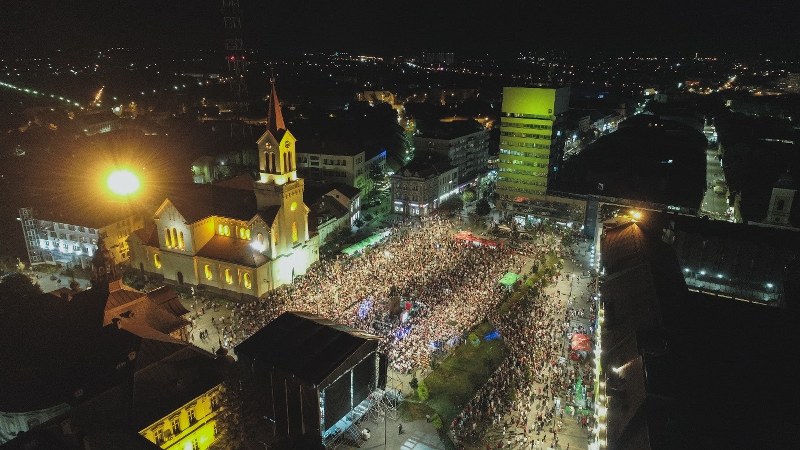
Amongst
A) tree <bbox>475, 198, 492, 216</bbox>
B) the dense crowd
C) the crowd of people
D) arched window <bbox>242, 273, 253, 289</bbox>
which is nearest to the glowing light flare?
arched window <bbox>242, 273, 253, 289</bbox>

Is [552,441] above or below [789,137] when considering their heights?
below

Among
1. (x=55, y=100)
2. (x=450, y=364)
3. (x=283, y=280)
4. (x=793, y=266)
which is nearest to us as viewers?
(x=450, y=364)

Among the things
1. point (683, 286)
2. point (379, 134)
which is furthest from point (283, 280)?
point (379, 134)

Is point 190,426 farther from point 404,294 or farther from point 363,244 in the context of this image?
point 363,244

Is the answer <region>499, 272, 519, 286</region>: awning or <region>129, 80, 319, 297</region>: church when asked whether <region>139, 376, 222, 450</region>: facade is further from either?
<region>499, 272, 519, 286</region>: awning

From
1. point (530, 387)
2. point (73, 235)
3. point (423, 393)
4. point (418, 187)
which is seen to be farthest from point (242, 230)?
point (530, 387)

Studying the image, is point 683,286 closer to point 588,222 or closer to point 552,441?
point 552,441
